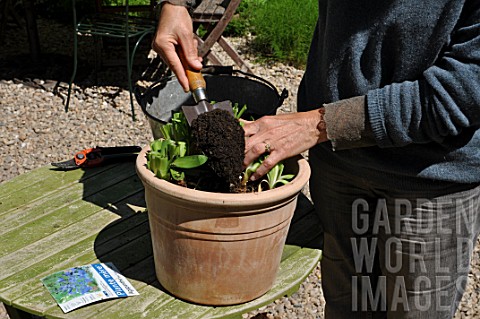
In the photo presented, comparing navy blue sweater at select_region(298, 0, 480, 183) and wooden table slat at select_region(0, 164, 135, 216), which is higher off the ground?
navy blue sweater at select_region(298, 0, 480, 183)

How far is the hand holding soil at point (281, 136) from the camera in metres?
1.55

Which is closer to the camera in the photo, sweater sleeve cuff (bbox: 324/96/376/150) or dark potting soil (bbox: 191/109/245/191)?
dark potting soil (bbox: 191/109/245/191)

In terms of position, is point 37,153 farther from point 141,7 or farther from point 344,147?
point 344,147

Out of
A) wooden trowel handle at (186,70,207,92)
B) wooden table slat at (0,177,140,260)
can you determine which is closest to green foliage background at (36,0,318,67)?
wooden table slat at (0,177,140,260)

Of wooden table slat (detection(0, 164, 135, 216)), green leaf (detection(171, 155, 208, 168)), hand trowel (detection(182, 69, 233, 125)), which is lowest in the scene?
wooden table slat (detection(0, 164, 135, 216))

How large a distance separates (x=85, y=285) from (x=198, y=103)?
0.57 m

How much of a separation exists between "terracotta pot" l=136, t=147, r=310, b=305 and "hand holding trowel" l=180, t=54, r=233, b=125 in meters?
0.16

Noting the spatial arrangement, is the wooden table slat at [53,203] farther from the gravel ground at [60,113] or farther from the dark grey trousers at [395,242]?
the gravel ground at [60,113]

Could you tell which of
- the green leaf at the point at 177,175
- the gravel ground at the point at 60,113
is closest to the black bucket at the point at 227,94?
the green leaf at the point at 177,175

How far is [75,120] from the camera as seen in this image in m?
4.74

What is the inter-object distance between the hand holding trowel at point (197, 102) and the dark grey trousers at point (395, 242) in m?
0.43

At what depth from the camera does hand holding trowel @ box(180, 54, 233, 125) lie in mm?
1598

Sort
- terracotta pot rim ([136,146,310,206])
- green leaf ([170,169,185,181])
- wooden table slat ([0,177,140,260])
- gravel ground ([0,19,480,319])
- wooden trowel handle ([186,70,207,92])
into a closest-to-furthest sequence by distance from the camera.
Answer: terracotta pot rim ([136,146,310,206])
green leaf ([170,169,185,181])
wooden trowel handle ([186,70,207,92])
wooden table slat ([0,177,140,260])
gravel ground ([0,19,480,319])

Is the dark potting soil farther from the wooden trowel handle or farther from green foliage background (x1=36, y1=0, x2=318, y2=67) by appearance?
green foliage background (x1=36, y1=0, x2=318, y2=67)
